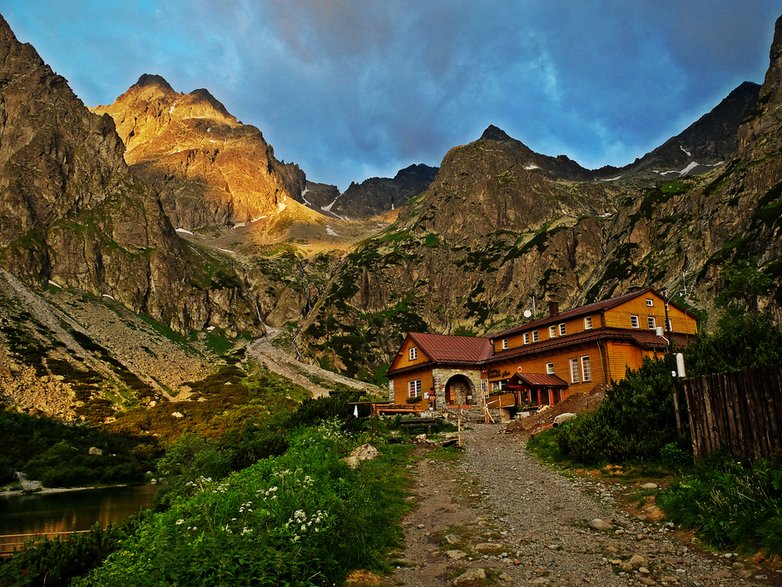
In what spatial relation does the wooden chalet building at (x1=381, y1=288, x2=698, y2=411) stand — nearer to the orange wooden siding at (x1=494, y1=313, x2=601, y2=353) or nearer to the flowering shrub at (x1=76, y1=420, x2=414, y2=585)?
the orange wooden siding at (x1=494, y1=313, x2=601, y2=353)

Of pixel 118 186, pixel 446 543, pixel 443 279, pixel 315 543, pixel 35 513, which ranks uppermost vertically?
pixel 118 186

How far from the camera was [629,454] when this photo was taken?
15.6 m

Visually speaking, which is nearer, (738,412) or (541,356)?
(738,412)

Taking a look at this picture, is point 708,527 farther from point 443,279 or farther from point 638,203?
point 443,279

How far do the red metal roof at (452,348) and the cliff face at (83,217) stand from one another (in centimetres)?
10875

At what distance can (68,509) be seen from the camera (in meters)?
36.3

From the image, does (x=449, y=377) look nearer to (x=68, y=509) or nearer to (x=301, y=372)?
(x=68, y=509)

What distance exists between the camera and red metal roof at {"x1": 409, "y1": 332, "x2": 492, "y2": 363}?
1945 inches

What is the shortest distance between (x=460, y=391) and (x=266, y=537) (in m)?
44.4

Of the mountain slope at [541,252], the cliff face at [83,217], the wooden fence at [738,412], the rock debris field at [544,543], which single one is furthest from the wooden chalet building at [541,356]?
the cliff face at [83,217]

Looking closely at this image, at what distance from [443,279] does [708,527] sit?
159821 mm

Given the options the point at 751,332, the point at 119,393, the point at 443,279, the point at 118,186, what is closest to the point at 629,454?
the point at 751,332

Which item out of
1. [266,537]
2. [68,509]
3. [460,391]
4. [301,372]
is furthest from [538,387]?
[301,372]

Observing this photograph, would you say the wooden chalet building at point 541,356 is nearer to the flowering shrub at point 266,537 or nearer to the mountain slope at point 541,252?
the flowering shrub at point 266,537
